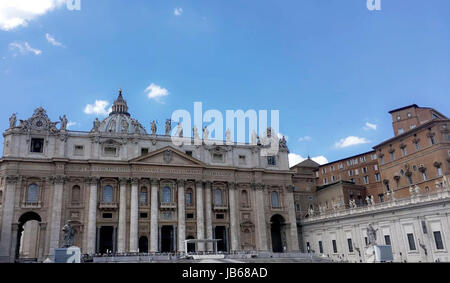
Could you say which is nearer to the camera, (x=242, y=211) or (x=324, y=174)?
(x=242, y=211)

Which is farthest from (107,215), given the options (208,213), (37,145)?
(208,213)

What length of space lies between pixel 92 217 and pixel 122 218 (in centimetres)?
376

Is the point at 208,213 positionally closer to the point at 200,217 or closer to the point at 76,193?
the point at 200,217

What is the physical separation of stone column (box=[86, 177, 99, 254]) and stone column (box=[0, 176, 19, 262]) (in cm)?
888

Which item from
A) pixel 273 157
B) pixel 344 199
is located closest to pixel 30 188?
pixel 273 157

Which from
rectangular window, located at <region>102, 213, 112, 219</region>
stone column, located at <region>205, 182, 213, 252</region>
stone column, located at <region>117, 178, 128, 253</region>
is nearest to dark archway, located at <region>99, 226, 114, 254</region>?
rectangular window, located at <region>102, 213, 112, 219</region>

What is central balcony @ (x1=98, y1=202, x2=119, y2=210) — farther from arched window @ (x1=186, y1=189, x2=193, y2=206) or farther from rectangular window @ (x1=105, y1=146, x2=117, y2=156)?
arched window @ (x1=186, y1=189, x2=193, y2=206)

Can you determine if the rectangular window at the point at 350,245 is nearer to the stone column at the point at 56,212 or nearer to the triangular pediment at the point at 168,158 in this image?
the triangular pediment at the point at 168,158

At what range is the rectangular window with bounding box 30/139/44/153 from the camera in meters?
53.4

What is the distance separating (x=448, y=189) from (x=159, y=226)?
35.2 metres

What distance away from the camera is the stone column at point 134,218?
5203 cm

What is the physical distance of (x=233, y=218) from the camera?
58531mm
